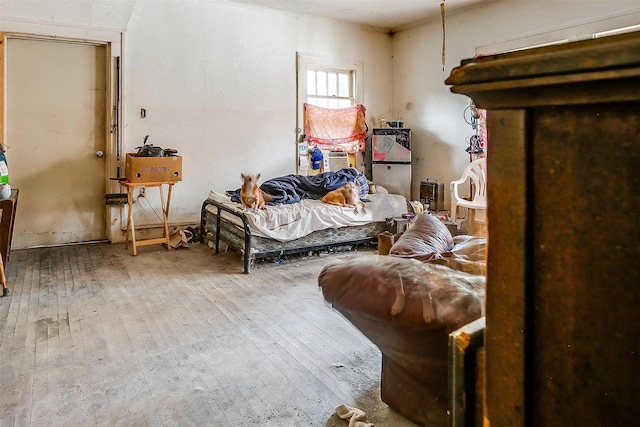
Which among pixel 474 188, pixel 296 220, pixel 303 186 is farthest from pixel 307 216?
pixel 474 188

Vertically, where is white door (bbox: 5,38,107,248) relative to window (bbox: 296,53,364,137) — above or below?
below

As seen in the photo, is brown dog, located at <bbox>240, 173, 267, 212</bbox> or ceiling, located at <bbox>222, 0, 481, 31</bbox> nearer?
brown dog, located at <bbox>240, 173, 267, 212</bbox>

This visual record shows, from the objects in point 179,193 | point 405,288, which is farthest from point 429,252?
point 179,193

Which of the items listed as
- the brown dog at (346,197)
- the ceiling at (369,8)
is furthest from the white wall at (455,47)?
the brown dog at (346,197)

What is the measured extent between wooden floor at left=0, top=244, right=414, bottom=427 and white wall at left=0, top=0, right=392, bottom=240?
1.99 metres

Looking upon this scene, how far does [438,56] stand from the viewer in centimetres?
640

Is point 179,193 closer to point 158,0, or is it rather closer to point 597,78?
point 158,0

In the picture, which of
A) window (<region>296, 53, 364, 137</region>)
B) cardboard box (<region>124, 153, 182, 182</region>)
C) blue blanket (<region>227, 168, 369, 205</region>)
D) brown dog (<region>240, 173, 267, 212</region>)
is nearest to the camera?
brown dog (<region>240, 173, 267, 212</region>)

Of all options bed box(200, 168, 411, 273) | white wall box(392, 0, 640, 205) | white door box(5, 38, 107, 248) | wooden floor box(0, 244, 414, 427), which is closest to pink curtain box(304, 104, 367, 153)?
white wall box(392, 0, 640, 205)

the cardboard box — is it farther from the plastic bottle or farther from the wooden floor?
the plastic bottle

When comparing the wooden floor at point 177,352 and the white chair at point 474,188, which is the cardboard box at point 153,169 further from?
the white chair at point 474,188

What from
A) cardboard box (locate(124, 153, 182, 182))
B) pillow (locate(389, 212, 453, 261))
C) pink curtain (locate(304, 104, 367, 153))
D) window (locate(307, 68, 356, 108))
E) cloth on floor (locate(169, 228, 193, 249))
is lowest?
cloth on floor (locate(169, 228, 193, 249))

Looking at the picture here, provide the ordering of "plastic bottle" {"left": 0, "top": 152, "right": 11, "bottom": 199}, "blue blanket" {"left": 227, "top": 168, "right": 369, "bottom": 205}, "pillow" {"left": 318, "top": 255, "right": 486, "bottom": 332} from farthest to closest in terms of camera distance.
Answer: "blue blanket" {"left": 227, "top": 168, "right": 369, "bottom": 205}, "plastic bottle" {"left": 0, "top": 152, "right": 11, "bottom": 199}, "pillow" {"left": 318, "top": 255, "right": 486, "bottom": 332}

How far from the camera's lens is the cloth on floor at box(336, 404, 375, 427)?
1.75 metres
